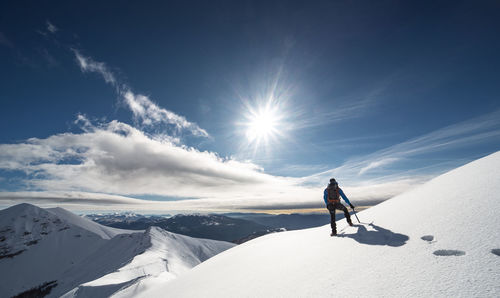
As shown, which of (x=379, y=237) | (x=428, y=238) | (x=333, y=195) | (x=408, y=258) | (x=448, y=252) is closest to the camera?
(x=448, y=252)

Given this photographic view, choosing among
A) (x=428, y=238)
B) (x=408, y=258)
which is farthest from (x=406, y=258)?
(x=428, y=238)

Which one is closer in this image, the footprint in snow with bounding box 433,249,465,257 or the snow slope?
the snow slope

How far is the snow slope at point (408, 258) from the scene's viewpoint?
3516 millimetres

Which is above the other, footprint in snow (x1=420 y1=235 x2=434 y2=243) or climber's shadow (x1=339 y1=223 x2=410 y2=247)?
footprint in snow (x1=420 y1=235 x2=434 y2=243)

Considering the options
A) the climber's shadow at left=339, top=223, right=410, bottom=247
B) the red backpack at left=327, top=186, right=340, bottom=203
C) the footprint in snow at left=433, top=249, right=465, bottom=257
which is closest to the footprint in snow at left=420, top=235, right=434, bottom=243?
the climber's shadow at left=339, top=223, right=410, bottom=247

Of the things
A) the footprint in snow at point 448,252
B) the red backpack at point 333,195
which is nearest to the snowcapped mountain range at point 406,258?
the footprint in snow at point 448,252

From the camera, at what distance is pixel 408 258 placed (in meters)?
4.55

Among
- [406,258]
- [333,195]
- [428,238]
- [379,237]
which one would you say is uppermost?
[333,195]

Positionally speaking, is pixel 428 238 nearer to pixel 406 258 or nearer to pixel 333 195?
pixel 406 258

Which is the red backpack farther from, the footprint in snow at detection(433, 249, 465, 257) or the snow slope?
the footprint in snow at detection(433, 249, 465, 257)

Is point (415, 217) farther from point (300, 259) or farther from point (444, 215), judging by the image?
point (300, 259)

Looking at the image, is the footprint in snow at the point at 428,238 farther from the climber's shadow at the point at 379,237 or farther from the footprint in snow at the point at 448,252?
the footprint in snow at the point at 448,252

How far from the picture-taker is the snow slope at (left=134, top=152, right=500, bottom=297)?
3516 millimetres

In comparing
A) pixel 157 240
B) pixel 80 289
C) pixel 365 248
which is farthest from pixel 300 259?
pixel 157 240
